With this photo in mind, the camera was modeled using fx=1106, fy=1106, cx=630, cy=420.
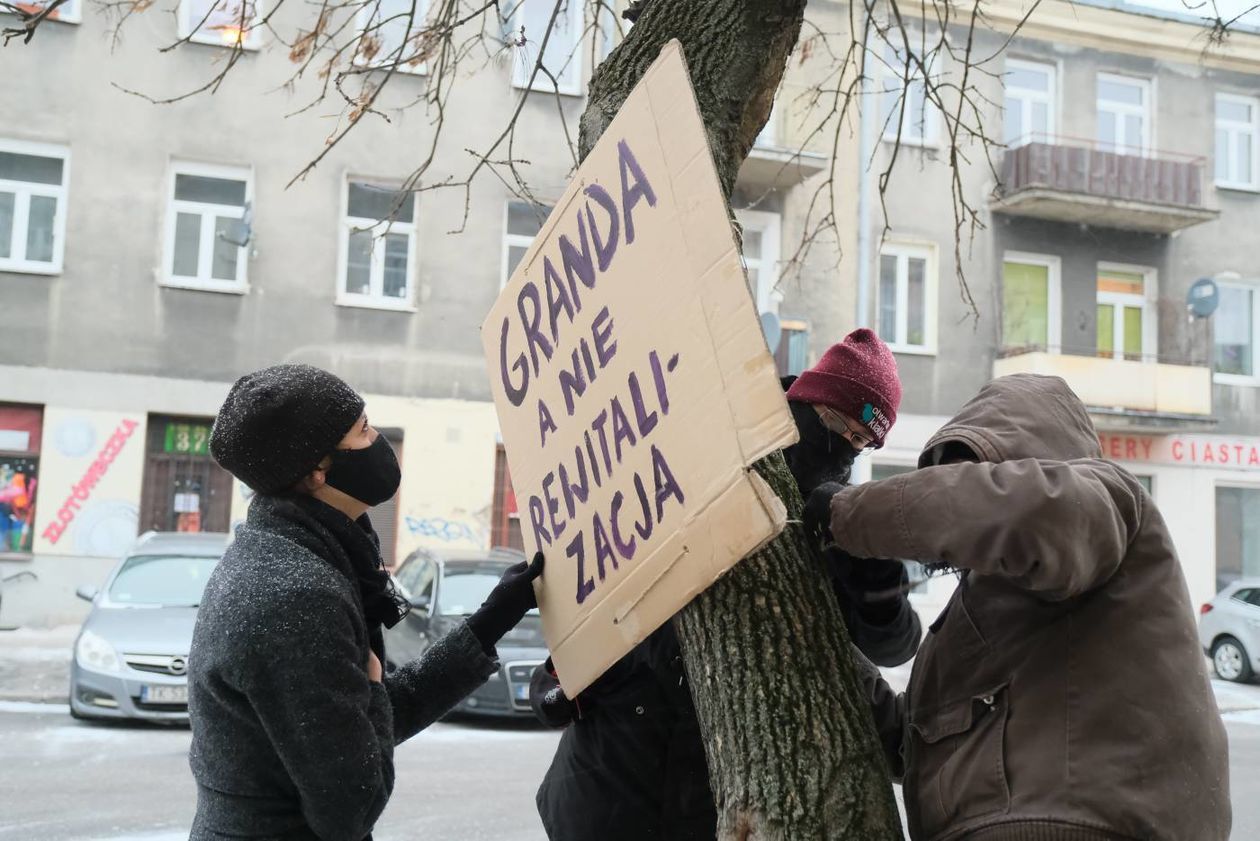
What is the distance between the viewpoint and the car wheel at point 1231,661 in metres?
13.1

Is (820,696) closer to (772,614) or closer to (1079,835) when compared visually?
(772,614)

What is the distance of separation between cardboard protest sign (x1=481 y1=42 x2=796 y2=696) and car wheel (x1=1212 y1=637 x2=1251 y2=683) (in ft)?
44.2

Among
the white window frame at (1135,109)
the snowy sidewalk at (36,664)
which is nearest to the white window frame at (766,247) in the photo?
the white window frame at (1135,109)

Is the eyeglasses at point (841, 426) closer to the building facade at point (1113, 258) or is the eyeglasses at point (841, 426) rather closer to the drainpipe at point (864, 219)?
the drainpipe at point (864, 219)

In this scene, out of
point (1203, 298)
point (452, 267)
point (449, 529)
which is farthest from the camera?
point (1203, 298)

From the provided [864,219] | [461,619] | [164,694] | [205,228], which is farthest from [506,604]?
[864,219]

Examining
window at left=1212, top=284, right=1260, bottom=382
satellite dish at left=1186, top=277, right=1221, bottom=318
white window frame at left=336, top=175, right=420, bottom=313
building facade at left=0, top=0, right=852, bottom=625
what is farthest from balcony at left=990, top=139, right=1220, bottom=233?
white window frame at left=336, top=175, right=420, bottom=313

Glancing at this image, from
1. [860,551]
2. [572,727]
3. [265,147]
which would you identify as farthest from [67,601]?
[860,551]

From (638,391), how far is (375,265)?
13.3 meters

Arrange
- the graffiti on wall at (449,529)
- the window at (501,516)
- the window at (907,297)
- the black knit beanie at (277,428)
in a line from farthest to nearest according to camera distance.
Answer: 1. the window at (907,297)
2. the window at (501,516)
3. the graffiti on wall at (449,529)
4. the black knit beanie at (277,428)

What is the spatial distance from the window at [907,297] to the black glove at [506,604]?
602 inches

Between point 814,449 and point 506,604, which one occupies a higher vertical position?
point 814,449

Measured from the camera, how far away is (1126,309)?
18172mm

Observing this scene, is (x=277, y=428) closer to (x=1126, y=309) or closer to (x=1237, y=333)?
(x=1126, y=309)
